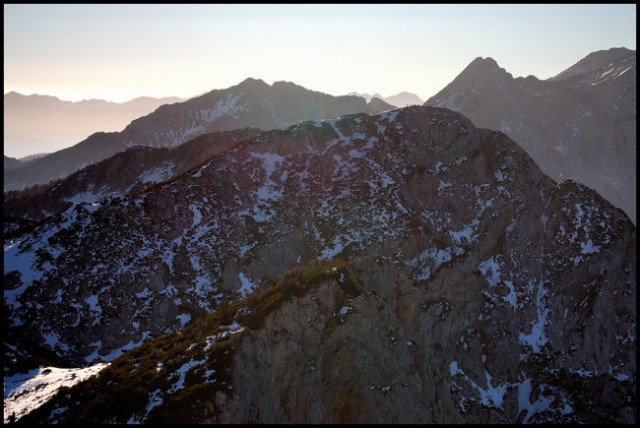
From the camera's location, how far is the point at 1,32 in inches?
1511

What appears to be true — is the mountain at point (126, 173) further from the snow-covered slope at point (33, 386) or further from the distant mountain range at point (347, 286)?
the snow-covered slope at point (33, 386)

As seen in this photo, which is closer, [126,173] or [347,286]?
[347,286]

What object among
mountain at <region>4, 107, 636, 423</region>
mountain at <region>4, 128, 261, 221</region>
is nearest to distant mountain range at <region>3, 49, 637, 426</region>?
mountain at <region>4, 107, 636, 423</region>

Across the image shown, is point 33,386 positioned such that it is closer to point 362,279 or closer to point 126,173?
point 362,279

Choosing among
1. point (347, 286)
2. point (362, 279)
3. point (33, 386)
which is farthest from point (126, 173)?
point (347, 286)

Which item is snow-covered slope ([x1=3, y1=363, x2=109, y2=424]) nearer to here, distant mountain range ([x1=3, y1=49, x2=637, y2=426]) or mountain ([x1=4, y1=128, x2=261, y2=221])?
distant mountain range ([x1=3, y1=49, x2=637, y2=426])

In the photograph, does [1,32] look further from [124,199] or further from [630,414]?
[630,414]

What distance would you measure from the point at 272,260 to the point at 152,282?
18328 mm

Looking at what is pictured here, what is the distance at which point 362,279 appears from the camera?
153ft

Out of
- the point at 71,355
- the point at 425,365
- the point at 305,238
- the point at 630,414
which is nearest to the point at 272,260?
the point at 305,238

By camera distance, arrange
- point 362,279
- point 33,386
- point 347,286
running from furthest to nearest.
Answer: point 362,279
point 347,286
point 33,386

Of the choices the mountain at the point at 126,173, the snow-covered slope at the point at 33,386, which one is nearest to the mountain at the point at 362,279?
the snow-covered slope at the point at 33,386

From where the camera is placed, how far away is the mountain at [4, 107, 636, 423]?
3797cm

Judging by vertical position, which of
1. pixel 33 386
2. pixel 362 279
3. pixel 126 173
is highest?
pixel 126 173
